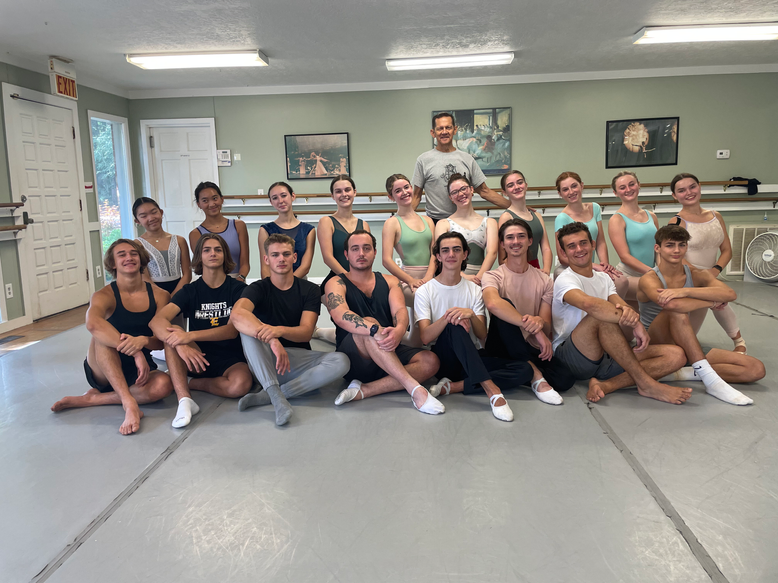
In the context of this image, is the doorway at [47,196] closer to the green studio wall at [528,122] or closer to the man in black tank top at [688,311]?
the green studio wall at [528,122]

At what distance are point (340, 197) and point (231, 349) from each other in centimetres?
Result: 134

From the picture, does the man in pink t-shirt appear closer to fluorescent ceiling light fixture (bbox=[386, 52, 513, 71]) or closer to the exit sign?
fluorescent ceiling light fixture (bbox=[386, 52, 513, 71])

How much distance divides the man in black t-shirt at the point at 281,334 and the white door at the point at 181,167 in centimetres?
521

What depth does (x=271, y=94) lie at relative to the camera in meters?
7.64

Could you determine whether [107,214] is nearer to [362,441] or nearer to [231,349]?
[231,349]

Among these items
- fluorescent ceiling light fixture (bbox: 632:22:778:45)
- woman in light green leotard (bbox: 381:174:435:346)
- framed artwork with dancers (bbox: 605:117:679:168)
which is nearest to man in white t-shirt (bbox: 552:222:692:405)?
woman in light green leotard (bbox: 381:174:435:346)

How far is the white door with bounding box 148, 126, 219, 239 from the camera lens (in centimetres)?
789

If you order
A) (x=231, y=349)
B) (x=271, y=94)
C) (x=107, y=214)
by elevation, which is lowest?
(x=231, y=349)

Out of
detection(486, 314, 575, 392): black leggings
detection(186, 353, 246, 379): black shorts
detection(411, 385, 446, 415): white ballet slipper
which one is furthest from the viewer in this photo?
detection(186, 353, 246, 379): black shorts

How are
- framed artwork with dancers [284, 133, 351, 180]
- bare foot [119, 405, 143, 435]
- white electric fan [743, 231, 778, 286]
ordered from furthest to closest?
framed artwork with dancers [284, 133, 351, 180], white electric fan [743, 231, 778, 286], bare foot [119, 405, 143, 435]

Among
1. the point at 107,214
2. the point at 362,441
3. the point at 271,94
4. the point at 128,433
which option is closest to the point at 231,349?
the point at 128,433

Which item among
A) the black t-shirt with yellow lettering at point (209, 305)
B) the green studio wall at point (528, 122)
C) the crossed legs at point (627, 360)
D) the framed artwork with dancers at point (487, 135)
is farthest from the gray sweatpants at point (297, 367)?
the framed artwork with dancers at point (487, 135)

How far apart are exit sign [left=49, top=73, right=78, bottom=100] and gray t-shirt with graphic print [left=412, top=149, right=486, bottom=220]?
14.6ft

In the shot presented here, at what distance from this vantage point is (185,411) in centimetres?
287
